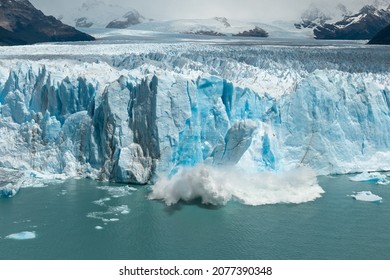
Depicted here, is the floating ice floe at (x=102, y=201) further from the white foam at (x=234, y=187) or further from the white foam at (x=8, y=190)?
the white foam at (x=8, y=190)

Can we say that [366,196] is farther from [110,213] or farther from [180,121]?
[110,213]

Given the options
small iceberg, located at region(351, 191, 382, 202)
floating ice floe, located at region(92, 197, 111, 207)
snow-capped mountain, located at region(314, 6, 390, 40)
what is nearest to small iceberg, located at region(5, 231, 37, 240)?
floating ice floe, located at region(92, 197, 111, 207)

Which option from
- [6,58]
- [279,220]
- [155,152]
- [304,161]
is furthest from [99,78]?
[279,220]

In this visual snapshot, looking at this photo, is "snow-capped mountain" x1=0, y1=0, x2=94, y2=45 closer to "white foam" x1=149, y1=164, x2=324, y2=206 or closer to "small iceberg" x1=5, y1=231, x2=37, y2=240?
"white foam" x1=149, y1=164, x2=324, y2=206

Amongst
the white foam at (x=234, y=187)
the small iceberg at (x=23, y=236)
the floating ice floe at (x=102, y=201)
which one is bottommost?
the floating ice floe at (x=102, y=201)

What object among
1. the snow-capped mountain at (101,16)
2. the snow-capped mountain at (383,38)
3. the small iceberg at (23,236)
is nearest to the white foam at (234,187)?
the small iceberg at (23,236)

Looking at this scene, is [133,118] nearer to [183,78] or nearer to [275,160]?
[183,78]

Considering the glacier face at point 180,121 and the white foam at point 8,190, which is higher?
the glacier face at point 180,121

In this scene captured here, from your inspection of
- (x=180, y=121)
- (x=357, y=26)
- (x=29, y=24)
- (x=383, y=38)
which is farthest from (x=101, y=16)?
(x=180, y=121)
